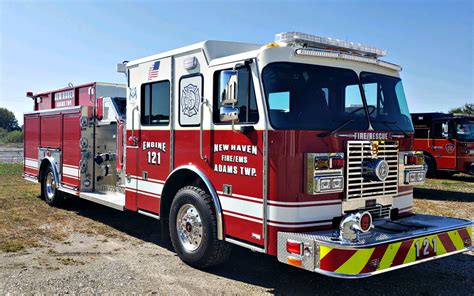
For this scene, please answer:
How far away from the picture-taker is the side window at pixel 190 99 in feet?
18.2

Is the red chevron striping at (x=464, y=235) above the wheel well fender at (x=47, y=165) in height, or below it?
below

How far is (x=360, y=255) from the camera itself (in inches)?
161

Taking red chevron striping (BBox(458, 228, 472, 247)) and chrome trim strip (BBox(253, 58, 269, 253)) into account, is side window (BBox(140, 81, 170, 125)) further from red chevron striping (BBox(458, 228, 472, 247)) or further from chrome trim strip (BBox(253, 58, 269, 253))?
red chevron striping (BBox(458, 228, 472, 247))

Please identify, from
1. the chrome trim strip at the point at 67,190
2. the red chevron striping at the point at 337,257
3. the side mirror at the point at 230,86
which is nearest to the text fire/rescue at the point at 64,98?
the chrome trim strip at the point at 67,190

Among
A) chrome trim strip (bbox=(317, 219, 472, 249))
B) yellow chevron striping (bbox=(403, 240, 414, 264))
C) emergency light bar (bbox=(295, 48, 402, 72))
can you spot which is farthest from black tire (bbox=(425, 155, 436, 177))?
yellow chevron striping (bbox=(403, 240, 414, 264))

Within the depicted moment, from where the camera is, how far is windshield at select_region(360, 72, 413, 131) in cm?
531

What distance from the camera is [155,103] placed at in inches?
251

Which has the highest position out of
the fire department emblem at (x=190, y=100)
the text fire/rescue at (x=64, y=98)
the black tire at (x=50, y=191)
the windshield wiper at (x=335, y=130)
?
the text fire/rescue at (x=64, y=98)

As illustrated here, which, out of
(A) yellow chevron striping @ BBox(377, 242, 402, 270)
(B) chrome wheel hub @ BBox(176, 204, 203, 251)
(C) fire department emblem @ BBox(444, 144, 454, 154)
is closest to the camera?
(A) yellow chevron striping @ BBox(377, 242, 402, 270)

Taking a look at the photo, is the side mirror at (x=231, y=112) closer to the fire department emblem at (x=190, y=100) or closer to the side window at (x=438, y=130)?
the fire department emblem at (x=190, y=100)

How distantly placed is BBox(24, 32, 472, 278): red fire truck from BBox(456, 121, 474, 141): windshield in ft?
38.9

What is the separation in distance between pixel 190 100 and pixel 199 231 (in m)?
1.57

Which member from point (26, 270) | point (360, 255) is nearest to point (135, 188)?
point (26, 270)

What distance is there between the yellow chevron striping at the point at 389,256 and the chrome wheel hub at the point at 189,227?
2119 millimetres
